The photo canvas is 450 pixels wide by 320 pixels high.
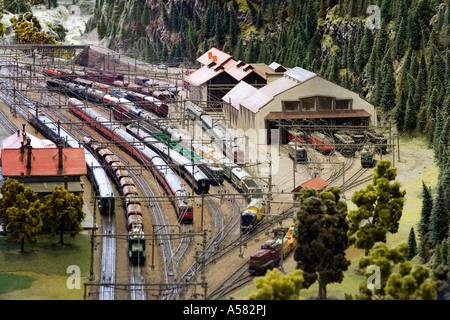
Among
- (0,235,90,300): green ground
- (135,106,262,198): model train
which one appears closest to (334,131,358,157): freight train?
(135,106,262,198): model train

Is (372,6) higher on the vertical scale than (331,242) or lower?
higher

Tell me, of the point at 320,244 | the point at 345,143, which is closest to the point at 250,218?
the point at 320,244

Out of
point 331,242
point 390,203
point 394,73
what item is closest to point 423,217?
point 390,203

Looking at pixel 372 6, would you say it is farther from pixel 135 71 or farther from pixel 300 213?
pixel 300 213

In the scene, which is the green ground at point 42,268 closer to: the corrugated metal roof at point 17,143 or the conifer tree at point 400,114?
the corrugated metal roof at point 17,143
